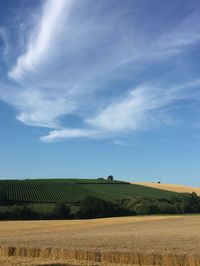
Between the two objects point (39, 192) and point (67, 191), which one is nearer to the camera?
point (39, 192)

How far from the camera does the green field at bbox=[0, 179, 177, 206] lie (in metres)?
116

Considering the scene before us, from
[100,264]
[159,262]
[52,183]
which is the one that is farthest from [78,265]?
[52,183]

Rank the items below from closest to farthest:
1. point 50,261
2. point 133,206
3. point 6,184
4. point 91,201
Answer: point 50,261 → point 91,201 → point 133,206 → point 6,184

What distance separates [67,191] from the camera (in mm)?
129875

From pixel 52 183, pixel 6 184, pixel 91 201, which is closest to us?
pixel 91 201

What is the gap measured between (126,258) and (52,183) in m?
117

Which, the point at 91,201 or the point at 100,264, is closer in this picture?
the point at 100,264

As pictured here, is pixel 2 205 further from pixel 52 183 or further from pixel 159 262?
pixel 159 262

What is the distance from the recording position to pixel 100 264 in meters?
25.3

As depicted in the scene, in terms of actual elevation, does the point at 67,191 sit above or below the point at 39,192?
above

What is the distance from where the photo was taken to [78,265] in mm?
25000

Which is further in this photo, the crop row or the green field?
the green field

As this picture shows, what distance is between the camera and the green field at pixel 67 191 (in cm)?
11550

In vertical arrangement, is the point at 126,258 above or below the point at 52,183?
below
